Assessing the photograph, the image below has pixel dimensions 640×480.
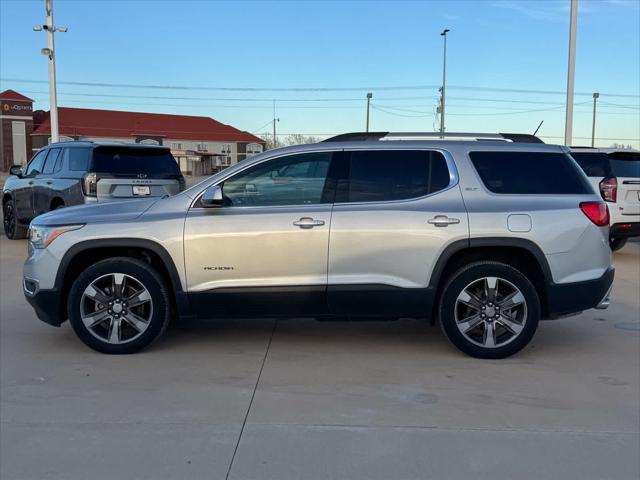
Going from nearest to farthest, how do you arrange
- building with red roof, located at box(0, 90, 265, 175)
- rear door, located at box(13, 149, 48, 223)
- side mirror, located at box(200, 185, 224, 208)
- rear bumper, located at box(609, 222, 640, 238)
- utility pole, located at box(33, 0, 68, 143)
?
side mirror, located at box(200, 185, 224, 208), rear bumper, located at box(609, 222, 640, 238), rear door, located at box(13, 149, 48, 223), utility pole, located at box(33, 0, 68, 143), building with red roof, located at box(0, 90, 265, 175)

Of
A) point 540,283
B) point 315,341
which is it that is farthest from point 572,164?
point 315,341

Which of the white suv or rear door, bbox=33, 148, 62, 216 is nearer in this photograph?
the white suv

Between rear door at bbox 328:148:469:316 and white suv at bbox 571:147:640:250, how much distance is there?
621cm

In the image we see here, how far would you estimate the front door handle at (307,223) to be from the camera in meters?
5.04

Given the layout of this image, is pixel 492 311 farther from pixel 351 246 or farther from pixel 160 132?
pixel 160 132

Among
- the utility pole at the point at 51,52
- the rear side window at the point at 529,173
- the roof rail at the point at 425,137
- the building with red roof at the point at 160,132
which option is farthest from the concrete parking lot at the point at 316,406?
the building with red roof at the point at 160,132

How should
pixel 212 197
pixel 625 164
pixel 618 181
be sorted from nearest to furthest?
A: pixel 212 197, pixel 618 181, pixel 625 164

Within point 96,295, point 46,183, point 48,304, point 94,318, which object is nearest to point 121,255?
point 96,295

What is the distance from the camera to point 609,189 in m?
10.2

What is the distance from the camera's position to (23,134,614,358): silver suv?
505 centimetres

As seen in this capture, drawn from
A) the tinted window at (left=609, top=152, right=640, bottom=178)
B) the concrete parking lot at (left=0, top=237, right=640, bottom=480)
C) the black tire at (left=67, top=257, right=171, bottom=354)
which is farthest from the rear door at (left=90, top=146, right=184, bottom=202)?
the tinted window at (left=609, top=152, right=640, bottom=178)

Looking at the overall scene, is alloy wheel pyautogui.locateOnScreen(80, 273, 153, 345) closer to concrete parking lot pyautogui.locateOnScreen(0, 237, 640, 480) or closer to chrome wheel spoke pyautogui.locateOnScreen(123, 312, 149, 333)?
chrome wheel spoke pyautogui.locateOnScreen(123, 312, 149, 333)

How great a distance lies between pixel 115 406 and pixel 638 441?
10.9ft

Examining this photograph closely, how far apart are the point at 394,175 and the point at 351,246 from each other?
2.43 ft
